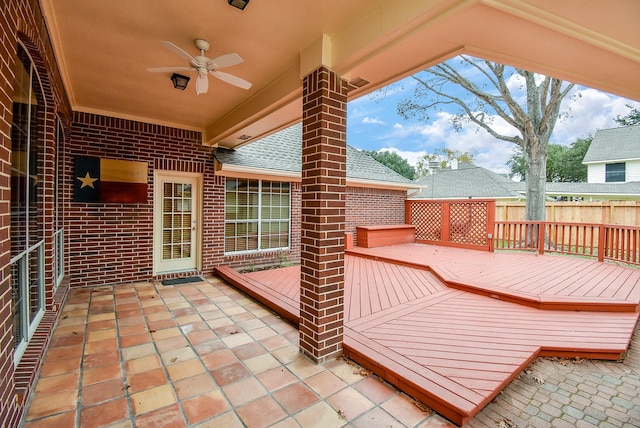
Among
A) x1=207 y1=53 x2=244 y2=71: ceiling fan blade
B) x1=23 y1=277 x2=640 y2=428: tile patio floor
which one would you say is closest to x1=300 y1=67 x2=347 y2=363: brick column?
x1=23 y1=277 x2=640 y2=428: tile patio floor

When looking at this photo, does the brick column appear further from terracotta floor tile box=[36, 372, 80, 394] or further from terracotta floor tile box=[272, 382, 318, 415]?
terracotta floor tile box=[36, 372, 80, 394]

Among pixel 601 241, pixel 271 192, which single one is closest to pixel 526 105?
pixel 601 241

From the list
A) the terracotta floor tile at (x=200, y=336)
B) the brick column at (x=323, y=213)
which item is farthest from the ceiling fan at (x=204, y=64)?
the terracotta floor tile at (x=200, y=336)

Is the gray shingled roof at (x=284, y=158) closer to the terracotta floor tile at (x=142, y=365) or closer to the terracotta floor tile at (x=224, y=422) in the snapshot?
the terracotta floor tile at (x=142, y=365)

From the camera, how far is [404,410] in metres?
2.03

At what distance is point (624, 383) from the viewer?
8.03 ft

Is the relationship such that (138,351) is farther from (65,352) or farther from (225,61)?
(225,61)

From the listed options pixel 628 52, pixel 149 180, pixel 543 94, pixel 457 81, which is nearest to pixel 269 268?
pixel 149 180

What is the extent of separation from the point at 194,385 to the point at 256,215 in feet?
15.2

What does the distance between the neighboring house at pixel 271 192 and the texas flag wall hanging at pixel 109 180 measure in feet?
4.71

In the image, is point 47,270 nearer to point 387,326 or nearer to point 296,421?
point 296,421

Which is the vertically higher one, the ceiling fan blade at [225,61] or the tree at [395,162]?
the tree at [395,162]

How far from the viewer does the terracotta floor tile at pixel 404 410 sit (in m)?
1.94

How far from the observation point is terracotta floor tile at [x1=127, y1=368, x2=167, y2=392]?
2.29 metres
